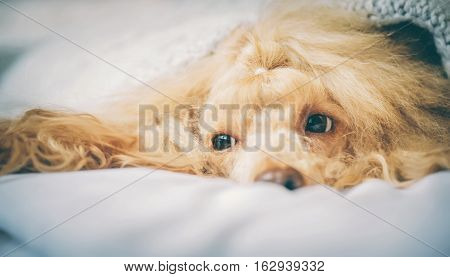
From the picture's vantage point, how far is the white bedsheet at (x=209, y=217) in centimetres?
100

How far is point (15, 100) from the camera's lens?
1.09 m

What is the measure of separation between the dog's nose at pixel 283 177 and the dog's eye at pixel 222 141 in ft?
0.34

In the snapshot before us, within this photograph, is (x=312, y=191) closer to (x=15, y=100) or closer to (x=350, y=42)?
(x=350, y=42)

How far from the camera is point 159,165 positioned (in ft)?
3.49

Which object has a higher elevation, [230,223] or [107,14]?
[107,14]

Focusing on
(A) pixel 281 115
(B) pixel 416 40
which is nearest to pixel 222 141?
(A) pixel 281 115

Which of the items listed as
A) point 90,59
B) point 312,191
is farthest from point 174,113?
point 312,191

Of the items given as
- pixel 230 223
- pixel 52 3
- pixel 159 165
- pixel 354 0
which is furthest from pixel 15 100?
pixel 354 0

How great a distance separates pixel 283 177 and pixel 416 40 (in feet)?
1.44

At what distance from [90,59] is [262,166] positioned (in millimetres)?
463

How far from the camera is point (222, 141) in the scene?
106 cm

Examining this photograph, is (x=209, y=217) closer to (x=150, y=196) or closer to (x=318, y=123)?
(x=150, y=196)

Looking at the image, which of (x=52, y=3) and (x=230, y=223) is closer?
(x=230, y=223)

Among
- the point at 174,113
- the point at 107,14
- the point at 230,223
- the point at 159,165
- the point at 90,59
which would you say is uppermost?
the point at 107,14
